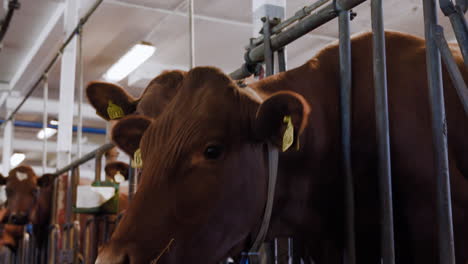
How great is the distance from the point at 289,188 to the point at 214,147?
29 cm

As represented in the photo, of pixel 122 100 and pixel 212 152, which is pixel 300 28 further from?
pixel 122 100

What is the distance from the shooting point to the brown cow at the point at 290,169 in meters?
1.40

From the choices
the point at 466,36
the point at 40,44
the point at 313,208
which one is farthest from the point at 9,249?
the point at 466,36

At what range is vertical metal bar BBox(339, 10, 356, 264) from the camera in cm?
154

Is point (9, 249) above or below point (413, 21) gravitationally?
below

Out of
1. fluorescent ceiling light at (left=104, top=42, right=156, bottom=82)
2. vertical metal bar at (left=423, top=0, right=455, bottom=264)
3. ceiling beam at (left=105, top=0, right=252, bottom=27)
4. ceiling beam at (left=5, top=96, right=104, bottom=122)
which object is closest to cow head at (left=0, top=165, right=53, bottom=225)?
fluorescent ceiling light at (left=104, top=42, right=156, bottom=82)

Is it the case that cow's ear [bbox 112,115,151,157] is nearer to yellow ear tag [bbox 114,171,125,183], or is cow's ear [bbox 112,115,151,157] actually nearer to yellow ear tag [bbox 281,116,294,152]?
yellow ear tag [bbox 281,116,294,152]

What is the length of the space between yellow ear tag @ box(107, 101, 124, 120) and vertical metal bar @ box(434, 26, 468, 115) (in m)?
1.37

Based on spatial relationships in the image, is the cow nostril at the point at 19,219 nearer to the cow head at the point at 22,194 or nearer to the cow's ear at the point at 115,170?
the cow head at the point at 22,194

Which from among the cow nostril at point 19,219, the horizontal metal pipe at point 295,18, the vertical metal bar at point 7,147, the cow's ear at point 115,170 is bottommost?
the cow nostril at point 19,219

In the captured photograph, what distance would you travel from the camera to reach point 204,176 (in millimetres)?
1449

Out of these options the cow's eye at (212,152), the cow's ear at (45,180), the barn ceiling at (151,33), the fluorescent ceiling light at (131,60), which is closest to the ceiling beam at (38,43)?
the barn ceiling at (151,33)

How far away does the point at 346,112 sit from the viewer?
1630 mm

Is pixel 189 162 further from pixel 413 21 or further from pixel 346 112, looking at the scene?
pixel 413 21
